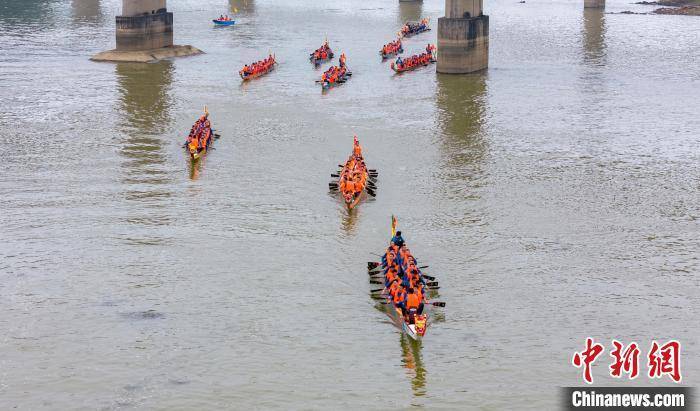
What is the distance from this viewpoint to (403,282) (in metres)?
33.2

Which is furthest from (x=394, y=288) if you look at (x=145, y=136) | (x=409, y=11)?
(x=409, y=11)

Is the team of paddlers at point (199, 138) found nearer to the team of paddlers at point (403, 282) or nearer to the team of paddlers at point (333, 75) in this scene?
the team of paddlers at point (403, 282)

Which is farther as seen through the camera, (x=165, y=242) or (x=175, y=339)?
(x=165, y=242)

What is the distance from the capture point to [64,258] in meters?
38.3

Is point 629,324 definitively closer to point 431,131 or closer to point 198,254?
point 198,254

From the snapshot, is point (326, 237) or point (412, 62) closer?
point (326, 237)

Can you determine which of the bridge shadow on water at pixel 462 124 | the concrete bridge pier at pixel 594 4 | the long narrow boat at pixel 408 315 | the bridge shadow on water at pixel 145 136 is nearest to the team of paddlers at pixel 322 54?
the bridge shadow on water at pixel 145 136

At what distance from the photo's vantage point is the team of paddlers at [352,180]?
46.1m

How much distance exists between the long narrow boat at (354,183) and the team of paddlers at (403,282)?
9.19 metres

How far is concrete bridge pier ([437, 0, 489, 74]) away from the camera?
86688mm

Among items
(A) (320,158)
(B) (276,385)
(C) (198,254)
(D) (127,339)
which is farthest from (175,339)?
(A) (320,158)

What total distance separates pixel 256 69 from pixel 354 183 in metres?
45.8

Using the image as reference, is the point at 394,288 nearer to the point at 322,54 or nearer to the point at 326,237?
the point at 326,237

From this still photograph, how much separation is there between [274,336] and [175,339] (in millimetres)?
3324
